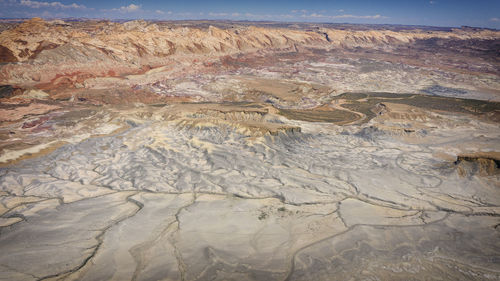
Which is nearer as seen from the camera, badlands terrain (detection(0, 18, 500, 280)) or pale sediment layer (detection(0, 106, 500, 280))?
pale sediment layer (detection(0, 106, 500, 280))

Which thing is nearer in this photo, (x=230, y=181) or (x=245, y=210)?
(x=245, y=210)

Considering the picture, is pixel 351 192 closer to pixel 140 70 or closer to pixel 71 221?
pixel 71 221

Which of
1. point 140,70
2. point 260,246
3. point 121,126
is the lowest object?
point 260,246

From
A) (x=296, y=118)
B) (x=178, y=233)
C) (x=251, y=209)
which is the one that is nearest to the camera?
(x=178, y=233)

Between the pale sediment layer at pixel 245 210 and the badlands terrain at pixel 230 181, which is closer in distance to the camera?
the pale sediment layer at pixel 245 210

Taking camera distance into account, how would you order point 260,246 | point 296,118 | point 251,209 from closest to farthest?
point 260,246 < point 251,209 < point 296,118

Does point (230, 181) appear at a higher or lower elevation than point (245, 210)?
higher

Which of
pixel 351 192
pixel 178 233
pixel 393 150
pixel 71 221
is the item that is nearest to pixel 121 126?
pixel 71 221

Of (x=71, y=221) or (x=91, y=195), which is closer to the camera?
(x=71, y=221)
